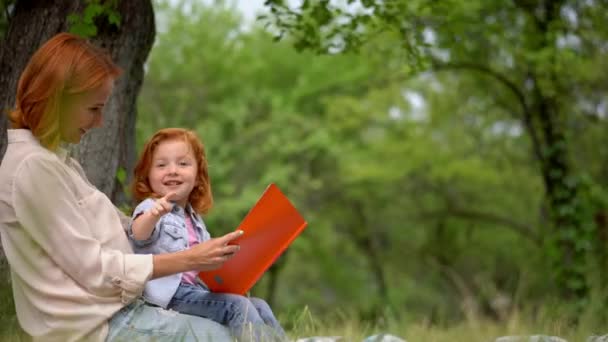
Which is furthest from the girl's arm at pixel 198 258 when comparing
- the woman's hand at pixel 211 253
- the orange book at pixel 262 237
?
the orange book at pixel 262 237

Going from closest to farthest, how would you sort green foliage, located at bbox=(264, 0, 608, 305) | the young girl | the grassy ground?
the young girl < the grassy ground < green foliage, located at bbox=(264, 0, 608, 305)

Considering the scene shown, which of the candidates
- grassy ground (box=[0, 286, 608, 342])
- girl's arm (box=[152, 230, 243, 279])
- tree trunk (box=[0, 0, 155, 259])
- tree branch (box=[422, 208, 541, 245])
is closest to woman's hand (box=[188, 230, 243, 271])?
girl's arm (box=[152, 230, 243, 279])

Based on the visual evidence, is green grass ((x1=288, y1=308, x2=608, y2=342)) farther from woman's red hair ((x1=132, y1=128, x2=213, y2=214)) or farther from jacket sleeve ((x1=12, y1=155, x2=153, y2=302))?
jacket sleeve ((x1=12, y1=155, x2=153, y2=302))

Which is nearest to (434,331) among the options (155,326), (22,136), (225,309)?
(225,309)

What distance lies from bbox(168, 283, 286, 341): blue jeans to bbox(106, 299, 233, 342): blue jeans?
3.1 inches

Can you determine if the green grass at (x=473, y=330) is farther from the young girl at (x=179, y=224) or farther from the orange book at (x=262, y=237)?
the orange book at (x=262, y=237)

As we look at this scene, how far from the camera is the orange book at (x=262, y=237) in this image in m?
3.06

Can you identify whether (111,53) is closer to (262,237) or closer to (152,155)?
(152,155)

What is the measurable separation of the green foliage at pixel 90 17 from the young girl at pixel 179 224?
3.77 ft

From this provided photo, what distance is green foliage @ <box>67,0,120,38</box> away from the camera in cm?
437

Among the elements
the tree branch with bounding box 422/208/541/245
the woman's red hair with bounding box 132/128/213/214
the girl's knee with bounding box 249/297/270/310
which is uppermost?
the woman's red hair with bounding box 132/128/213/214

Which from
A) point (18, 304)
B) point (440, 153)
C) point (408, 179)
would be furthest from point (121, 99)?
point (408, 179)

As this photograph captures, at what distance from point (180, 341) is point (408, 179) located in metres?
19.3

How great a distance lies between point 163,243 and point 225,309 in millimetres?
358
